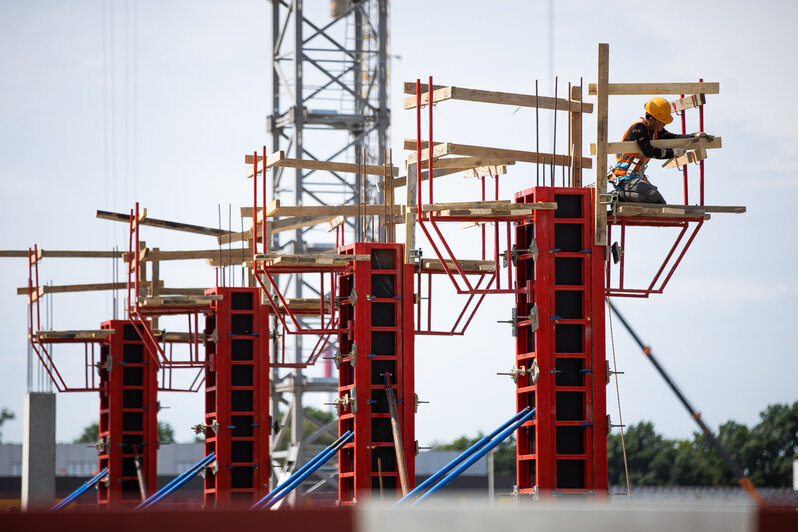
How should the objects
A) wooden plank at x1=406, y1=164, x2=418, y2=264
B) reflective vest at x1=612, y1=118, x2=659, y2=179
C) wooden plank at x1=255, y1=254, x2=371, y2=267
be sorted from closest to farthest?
reflective vest at x1=612, y1=118, x2=659, y2=179, wooden plank at x1=406, y1=164, x2=418, y2=264, wooden plank at x1=255, y1=254, x2=371, y2=267

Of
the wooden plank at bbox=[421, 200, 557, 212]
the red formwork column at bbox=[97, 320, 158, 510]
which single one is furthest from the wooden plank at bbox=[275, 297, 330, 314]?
the wooden plank at bbox=[421, 200, 557, 212]

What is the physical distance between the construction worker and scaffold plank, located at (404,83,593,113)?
1.45m

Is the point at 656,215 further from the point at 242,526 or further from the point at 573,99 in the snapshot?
the point at 242,526

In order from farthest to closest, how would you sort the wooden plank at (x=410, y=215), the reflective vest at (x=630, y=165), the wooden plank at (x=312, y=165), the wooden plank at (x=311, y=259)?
1. the wooden plank at (x=312, y=165)
2. the wooden plank at (x=311, y=259)
3. the wooden plank at (x=410, y=215)
4. the reflective vest at (x=630, y=165)

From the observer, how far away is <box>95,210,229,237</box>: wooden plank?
2975 cm

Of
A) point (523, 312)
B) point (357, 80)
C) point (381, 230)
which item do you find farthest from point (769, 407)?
point (523, 312)

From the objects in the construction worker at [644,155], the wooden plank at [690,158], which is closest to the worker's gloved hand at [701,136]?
the construction worker at [644,155]

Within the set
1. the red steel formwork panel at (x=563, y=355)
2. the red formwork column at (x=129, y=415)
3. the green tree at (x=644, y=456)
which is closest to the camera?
the red steel formwork panel at (x=563, y=355)

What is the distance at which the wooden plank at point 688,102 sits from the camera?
18.2 metres

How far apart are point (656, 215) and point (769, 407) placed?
2622 inches

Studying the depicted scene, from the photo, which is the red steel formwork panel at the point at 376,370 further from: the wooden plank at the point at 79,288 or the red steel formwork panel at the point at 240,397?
the wooden plank at the point at 79,288

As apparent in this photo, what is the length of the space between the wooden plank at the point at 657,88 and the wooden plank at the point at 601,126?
13cm

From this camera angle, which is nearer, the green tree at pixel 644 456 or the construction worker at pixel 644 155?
the construction worker at pixel 644 155

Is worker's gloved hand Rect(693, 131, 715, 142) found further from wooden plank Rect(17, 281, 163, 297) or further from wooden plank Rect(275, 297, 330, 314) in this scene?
wooden plank Rect(17, 281, 163, 297)
